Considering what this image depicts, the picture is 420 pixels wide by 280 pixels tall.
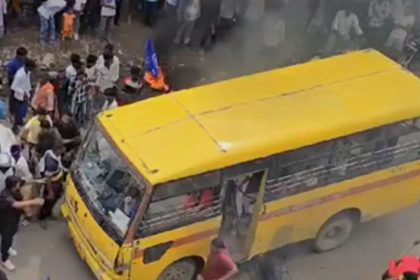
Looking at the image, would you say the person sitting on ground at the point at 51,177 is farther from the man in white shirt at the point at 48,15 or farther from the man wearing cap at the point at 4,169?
the man in white shirt at the point at 48,15

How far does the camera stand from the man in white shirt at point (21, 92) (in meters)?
15.8

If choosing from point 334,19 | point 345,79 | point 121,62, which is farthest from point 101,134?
point 334,19

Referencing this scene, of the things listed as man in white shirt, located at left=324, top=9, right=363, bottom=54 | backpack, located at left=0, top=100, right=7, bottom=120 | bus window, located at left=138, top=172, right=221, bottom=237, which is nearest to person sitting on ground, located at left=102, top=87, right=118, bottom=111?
backpack, located at left=0, top=100, right=7, bottom=120

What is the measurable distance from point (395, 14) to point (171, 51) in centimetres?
409

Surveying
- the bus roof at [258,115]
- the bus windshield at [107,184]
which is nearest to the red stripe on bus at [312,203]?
the bus windshield at [107,184]

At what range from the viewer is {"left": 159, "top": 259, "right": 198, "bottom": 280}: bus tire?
1369 cm

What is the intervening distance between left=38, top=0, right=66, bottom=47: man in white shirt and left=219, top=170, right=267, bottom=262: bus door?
19.5 ft

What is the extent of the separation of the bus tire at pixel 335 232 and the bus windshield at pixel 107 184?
9.34 ft

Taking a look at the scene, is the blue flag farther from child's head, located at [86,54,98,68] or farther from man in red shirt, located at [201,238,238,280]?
man in red shirt, located at [201,238,238,280]

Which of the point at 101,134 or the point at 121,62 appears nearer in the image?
the point at 101,134

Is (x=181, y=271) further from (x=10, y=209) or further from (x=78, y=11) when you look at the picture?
(x=78, y=11)

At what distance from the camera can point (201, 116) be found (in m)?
13.9

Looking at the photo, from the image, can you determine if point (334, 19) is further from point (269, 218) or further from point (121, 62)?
point (269, 218)

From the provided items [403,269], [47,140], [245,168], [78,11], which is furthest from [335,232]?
[78,11]
